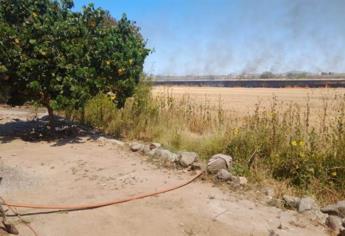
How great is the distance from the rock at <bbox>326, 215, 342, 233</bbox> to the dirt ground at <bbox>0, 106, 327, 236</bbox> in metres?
0.15

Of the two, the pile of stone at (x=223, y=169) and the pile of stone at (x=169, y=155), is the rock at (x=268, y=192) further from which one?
the pile of stone at (x=169, y=155)

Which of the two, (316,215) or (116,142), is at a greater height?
(116,142)

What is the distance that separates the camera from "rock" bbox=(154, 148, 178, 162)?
8.97 meters

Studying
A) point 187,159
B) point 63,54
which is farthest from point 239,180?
point 63,54

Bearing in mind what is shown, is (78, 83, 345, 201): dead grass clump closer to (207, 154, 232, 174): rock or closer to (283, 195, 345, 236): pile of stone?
(207, 154, 232, 174): rock

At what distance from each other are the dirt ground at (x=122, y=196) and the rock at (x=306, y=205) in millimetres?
137

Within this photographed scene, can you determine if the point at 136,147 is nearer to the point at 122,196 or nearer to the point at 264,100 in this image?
the point at 122,196

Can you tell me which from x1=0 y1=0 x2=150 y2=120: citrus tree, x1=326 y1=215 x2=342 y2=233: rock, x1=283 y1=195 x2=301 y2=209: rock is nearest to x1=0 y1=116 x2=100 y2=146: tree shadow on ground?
x1=0 y1=0 x2=150 y2=120: citrus tree

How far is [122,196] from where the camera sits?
7105 millimetres

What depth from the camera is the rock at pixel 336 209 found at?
666 cm

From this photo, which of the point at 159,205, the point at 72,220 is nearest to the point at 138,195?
the point at 159,205

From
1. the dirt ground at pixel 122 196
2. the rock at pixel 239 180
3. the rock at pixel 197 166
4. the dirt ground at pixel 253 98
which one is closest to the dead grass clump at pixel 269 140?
the rock at pixel 239 180

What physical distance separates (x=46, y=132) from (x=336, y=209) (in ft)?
24.5

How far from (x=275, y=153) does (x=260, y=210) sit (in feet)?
6.94
